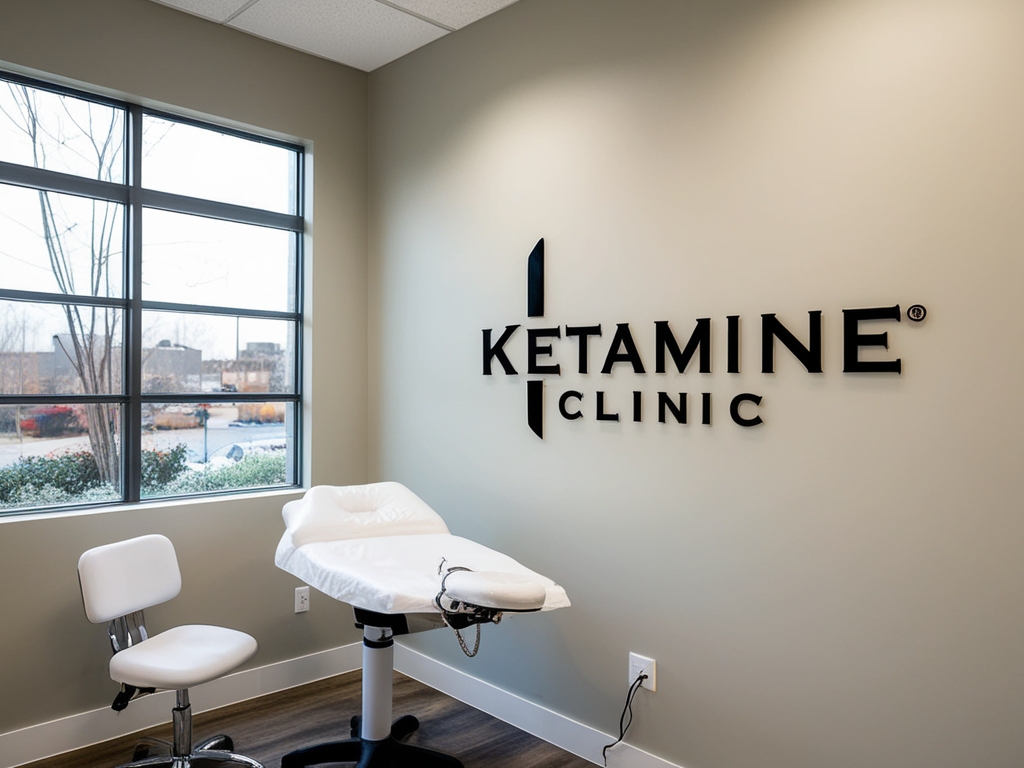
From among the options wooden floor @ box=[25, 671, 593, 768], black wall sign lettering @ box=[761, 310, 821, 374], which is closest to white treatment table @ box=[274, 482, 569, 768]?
wooden floor @ box=[25, 671, 593, 768]

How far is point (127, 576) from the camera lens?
2615 millimetres

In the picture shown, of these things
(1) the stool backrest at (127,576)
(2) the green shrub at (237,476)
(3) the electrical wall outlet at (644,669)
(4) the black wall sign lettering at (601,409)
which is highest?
(4) the black wall sign lettering at (601,409)

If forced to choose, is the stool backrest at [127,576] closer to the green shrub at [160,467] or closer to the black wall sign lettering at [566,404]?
the green shrub at [160,467]

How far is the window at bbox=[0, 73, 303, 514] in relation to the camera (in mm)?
2818

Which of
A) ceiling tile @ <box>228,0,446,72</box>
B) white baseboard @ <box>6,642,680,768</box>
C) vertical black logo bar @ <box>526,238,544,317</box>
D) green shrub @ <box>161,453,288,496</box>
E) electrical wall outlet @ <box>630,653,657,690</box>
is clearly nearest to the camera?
electrical wall outlet @ <box>630,653,657,690</box>

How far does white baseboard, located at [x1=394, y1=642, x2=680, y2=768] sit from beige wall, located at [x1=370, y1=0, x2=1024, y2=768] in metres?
0.06

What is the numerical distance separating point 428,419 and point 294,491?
689 mm

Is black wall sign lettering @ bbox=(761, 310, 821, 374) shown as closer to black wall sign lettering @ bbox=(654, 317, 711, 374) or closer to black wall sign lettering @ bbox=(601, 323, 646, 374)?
black wall sign lettering @ bbox=(654, 317, 711, 374)

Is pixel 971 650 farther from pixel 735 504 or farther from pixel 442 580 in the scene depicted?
pixel 442 580

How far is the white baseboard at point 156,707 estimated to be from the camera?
8.84 ft

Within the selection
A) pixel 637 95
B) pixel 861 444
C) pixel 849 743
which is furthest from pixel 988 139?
pixel 849 743

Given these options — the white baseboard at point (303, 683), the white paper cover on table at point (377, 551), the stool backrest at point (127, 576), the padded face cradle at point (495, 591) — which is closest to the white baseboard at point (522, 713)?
the white baseboard at point (303, 683)

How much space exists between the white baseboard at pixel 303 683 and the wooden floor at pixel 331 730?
0.03 m

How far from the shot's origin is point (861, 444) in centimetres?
208
